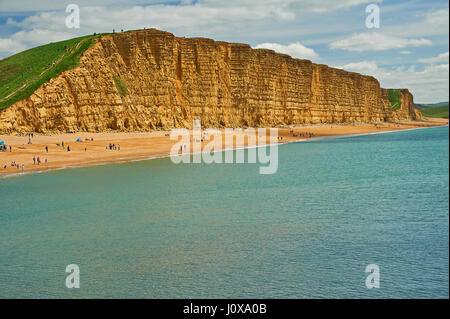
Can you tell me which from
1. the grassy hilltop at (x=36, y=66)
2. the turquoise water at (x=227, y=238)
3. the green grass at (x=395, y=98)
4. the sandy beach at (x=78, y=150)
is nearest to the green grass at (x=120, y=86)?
the grassy hilltop at (x=36, y=66)

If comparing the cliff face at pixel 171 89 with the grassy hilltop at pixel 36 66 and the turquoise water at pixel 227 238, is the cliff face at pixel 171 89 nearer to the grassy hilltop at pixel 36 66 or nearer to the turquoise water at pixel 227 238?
the grassy hilltop at pixel 36 66

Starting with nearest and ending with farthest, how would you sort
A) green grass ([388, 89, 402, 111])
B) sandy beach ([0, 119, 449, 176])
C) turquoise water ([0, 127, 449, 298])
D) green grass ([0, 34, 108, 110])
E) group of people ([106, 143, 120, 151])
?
turquoise water ([0, 127, 449, 298])
sandy beach ([0, 119, 449, 176])
group of people ([106, 143, 120, 151])
green grass ([0, 34, 108, 110])
green grass ([388, 89, 402, 111])

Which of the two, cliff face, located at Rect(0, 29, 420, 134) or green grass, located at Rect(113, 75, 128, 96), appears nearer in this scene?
cliff face, located at Rect(0, 29, 420, 134)

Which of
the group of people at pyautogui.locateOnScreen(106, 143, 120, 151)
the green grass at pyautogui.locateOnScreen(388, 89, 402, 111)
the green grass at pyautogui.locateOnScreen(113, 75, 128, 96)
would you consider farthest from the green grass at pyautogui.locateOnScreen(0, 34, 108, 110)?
the green grass at pyautogui.locateOnScreen(388, 89, 402, 111)

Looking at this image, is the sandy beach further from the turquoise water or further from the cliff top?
the turquoise water

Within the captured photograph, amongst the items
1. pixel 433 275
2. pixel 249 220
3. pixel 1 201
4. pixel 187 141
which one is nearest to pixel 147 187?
pixel 1 201
